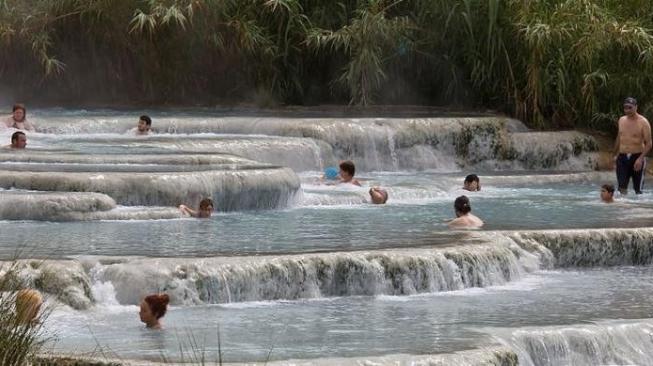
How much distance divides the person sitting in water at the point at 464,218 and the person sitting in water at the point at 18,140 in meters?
6.17

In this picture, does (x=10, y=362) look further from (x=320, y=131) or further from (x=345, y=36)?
(x=345, y=36)

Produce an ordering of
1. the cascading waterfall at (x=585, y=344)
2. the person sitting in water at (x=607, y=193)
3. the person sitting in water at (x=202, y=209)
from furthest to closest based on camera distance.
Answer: the person sitting in water at (x=607, y=193)
the person sitting in water at (x=202, y=209)
the cascading waterfall at (x=585, y=344)

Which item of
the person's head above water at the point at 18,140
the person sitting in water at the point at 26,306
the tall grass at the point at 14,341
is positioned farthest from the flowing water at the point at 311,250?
the tall grass at the point at 14,341

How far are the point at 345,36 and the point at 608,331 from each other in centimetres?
1391

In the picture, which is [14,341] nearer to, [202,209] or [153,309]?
[153,309]

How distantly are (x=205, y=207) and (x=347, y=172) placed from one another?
347cm

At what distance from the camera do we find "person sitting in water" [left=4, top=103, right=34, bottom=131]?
20.6 metres

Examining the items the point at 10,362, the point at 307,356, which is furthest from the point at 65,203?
the point at 10,362

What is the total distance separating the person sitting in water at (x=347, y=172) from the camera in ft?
62.2

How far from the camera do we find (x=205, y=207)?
52.2ft

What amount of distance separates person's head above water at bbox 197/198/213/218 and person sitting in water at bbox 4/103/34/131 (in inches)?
213

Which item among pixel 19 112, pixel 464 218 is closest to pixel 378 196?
pixel 464 218

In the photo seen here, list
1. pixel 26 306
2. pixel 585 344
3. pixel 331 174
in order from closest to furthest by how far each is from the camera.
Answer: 1. pixel 26 306
2. pixel 585 344
3. pixel 331 174

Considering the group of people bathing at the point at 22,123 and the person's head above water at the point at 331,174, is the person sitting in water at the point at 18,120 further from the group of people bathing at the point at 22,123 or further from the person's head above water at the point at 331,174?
the person's head above water at the point at 331,174
